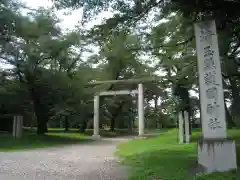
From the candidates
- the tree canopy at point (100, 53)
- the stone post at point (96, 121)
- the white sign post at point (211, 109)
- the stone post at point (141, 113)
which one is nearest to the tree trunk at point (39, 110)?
the tree canopy at point (100, 53)

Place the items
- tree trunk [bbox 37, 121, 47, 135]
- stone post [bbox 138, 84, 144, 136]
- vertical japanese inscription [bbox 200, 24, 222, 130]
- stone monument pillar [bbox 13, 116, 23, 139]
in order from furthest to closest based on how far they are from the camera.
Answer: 1. stone post [bbox 138, 84, 144, 136]
2. tree trunk [bbox 37, 121, 47, 135]
3. stone monument pillar [bbox 13, 116, 23, 139]
4. vertical japanese inscription [bbox 200, 24, 222, 130]

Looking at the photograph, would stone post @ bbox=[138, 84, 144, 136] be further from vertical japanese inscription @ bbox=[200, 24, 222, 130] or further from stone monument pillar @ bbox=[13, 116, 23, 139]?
vertical japanese inscription @ bbox=[200, 24, 222, 130]

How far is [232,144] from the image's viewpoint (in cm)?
596

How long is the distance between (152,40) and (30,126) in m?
23.8

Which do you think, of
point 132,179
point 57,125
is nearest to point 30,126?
point 57,125

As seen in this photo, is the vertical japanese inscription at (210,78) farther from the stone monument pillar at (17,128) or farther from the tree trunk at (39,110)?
the stone monument pillar at (17,128)

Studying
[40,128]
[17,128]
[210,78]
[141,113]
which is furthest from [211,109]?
[40,128]

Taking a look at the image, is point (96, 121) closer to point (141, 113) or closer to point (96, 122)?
point (96, 122)

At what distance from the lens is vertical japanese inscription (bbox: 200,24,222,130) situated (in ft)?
20.4

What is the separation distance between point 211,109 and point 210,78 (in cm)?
75

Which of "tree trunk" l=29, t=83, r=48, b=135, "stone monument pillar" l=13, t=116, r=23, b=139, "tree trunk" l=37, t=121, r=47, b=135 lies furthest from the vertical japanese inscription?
"tree trunk" l=37, t=121, r=47, b=135

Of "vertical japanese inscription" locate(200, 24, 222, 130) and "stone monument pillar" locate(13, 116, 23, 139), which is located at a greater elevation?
"vertical japanese inscription" locate(200, 24, 222, 130)

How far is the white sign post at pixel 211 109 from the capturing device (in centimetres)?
590

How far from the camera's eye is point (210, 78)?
253 inches
